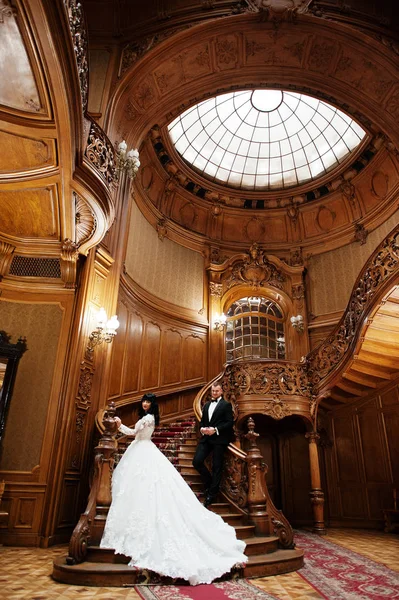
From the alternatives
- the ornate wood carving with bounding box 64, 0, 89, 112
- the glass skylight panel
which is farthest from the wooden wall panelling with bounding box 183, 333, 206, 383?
the ornate wood carving with bounding box 64, 0, 89, 112

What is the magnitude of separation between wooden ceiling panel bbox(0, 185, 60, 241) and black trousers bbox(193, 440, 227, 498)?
12.3ft

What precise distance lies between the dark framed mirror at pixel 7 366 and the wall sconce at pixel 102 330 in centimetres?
102

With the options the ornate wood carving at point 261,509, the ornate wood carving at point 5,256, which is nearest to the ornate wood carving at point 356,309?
the ornate wood carving at point 261,509

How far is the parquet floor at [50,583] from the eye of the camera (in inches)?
116

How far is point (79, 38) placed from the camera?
14.6 feet

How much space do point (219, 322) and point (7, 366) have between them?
22.2 feet

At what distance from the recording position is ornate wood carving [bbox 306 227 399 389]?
6.19 meters

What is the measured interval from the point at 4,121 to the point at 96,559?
4460 mm

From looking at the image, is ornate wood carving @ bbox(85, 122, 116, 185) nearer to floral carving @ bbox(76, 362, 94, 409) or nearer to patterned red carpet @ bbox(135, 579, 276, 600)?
floral carving @ bbox(76, 362, 94, 409)

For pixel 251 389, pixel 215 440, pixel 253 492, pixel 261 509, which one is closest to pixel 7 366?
pixel 215 440

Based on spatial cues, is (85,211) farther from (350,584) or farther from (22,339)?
(350,584)

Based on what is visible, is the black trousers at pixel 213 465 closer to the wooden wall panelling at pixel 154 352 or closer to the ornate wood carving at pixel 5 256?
the wooden wall panelling at pixel 154 352

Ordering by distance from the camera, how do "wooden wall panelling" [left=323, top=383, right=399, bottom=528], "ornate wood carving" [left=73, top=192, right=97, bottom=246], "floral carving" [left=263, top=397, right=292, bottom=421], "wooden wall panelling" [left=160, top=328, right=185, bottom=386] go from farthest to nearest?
"wooden wall panelling" [left=160, top=328, right=185, bottom=386], "wooden wall panelling" [left=323, top=383, right=399, bottom=528], "floral carving" [left=263, top=397, right=292, bottom=421], "ornate wood carving" [left=73, top=192, right=97, bottom=246]

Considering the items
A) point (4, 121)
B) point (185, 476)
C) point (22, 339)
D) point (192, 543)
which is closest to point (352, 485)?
point (185, 476)
